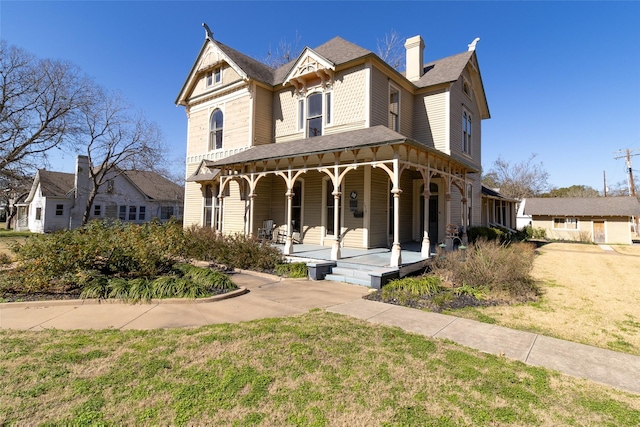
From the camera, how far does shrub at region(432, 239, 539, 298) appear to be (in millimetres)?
7727

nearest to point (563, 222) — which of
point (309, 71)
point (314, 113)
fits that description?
point (314, 113)

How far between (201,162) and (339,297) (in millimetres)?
13194

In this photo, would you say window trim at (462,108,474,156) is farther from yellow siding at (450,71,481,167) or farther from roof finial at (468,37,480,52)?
roof finial at (468,37,480,52)

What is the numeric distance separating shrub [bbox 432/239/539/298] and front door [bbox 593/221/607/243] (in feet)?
92.7

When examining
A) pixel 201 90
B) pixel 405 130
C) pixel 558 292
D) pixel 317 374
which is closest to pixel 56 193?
pixel 201 90

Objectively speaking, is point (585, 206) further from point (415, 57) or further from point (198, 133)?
point (198, 133)

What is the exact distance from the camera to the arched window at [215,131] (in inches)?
688

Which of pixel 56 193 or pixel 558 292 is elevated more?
pixel 56 193

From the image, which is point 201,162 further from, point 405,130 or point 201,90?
point 405,130

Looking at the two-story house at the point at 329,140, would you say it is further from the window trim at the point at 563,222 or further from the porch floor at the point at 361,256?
the window trim at the point at 563,222

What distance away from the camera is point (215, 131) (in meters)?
17.5

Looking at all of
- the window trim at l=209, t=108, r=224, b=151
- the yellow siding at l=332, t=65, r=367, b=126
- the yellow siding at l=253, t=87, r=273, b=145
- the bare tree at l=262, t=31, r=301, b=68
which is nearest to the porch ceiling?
the yellow siding at l=253, t=87, r=273, b=145

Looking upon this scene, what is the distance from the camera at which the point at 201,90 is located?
59.4ft

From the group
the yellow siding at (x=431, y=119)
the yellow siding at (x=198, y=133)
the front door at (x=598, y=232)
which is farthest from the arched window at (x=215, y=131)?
the front door at (x=598, y=232)
